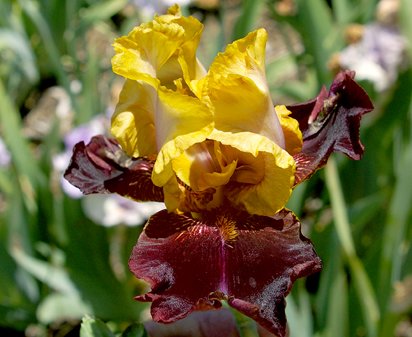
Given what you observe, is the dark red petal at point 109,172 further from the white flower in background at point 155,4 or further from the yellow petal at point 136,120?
the white flower in background at point 155,4

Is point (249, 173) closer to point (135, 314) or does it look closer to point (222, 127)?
point (222, 127)

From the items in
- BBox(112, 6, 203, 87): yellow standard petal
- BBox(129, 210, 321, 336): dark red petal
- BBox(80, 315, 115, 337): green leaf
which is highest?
BBox(112, 6, 203, 87): yellow standard petal

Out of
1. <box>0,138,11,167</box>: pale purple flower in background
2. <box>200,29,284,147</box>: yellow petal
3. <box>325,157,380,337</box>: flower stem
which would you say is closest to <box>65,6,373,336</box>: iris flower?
<box>200,29,284,147</box>: yellow petal

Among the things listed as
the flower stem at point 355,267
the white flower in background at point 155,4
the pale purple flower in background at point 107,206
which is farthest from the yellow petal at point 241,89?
the white flower in background at point 155,4

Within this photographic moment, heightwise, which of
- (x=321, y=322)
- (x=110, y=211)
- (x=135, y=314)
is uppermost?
(x=110, y=211)

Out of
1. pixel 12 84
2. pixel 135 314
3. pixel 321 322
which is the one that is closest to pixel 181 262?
pixel 321 322

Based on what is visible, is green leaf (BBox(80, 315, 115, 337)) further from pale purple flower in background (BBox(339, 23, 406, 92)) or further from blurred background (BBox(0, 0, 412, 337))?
pale purple flower in background (BBox(339, 23, 406, 92))

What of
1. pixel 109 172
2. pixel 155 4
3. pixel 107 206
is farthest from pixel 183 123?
pixel 155 4
